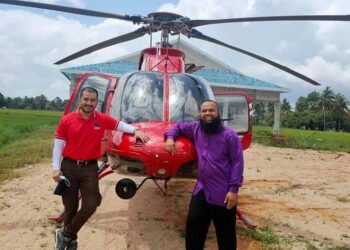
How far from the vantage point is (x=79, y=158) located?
4285 millimetres

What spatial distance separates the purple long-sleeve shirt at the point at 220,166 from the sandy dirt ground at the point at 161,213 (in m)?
1.54

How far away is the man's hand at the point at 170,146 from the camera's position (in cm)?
418

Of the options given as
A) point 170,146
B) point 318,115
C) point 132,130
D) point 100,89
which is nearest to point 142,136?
point 132,130

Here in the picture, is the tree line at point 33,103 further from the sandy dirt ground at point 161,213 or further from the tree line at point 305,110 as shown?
the sandy dirt ground at point 161,213

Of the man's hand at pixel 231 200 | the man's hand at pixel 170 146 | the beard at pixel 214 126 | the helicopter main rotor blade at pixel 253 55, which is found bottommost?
the man's hand at pixel 231 200

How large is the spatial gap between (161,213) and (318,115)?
227 feet

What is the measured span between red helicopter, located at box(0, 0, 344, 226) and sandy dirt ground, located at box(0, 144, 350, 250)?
636 mm

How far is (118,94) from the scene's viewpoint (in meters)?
5.26

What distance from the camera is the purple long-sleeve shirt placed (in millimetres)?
3799

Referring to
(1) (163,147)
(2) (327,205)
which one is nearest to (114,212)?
(1) (163,147)

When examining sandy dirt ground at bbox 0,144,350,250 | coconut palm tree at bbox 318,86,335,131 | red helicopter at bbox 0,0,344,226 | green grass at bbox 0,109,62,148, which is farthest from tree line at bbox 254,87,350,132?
red helicopter at bbox 0,0,344,226

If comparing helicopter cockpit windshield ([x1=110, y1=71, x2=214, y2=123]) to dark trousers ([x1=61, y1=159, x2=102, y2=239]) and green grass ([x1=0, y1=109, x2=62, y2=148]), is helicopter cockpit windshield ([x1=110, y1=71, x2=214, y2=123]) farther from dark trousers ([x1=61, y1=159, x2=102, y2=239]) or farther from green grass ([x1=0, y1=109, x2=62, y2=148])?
green grass ([x1=0, y1=109, x2=62, y2=148])

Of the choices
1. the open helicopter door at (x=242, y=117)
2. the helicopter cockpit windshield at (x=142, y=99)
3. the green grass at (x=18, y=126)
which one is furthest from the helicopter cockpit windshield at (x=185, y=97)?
the green grass at (x=18, y=126)

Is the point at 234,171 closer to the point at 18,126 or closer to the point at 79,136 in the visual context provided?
the point at 79,136
